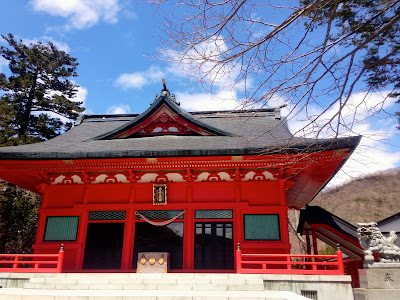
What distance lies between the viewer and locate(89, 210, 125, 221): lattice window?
11.3 m

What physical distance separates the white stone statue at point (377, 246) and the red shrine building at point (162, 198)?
2114 mm

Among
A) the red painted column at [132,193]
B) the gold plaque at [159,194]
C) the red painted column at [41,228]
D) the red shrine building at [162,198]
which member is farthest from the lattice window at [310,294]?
the red painted column at [41,228]

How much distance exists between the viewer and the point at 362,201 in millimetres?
61250

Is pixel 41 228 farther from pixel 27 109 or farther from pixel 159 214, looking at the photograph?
pixel 27 109

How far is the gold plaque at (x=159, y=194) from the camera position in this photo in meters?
11.2

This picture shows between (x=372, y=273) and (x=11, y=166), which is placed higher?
(x=11, y=166)

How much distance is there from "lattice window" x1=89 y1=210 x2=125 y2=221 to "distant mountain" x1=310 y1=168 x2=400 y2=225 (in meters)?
50.6

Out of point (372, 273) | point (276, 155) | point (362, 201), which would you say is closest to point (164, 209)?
point (276, 155)

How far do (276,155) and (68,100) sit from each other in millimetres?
23308

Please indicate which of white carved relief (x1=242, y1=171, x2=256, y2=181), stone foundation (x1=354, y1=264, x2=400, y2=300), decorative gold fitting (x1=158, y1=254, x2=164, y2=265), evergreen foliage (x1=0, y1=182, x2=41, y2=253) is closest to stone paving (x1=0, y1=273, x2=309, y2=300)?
decorative gold fitting (x1=158, y1=254, x2=164, y2=265)

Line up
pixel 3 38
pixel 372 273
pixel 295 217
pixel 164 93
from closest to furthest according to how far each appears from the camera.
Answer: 1. pixel 372 273
2. pixel 164 93
3. pixel 3 38
4. pixel 295 217

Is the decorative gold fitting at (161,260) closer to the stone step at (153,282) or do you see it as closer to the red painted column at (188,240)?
the red painted column at (188,240)

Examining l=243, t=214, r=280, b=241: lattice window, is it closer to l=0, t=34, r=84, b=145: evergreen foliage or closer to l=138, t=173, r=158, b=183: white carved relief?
l=138, t=173, r=158, b=183: white carved relief

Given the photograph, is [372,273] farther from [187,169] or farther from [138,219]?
[138,219]
